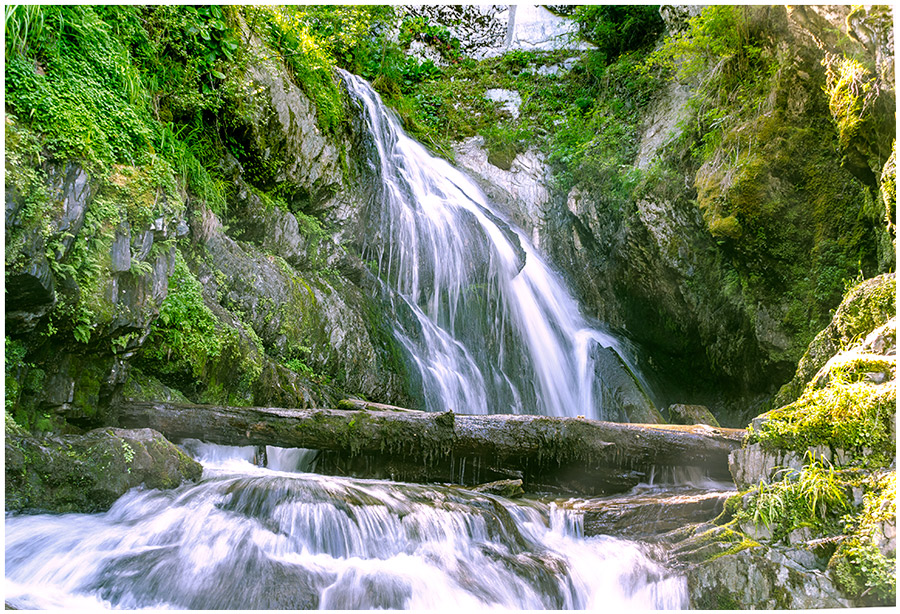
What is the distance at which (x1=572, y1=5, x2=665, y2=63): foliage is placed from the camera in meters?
13.0

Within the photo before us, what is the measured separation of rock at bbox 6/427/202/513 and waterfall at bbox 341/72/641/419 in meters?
4.29

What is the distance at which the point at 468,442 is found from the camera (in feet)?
16.6

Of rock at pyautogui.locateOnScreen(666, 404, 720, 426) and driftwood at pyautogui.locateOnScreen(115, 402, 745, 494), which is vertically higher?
rock at pyautogui.locateOnScreen(666, 404, 720, 426)

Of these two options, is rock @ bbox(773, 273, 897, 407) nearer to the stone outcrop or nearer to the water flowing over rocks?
the water flowing over rocks

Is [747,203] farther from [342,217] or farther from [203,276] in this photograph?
[203,276]

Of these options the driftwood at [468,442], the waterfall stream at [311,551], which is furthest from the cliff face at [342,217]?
the waterfall stream at [311,551]

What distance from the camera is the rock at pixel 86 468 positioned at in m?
3.51

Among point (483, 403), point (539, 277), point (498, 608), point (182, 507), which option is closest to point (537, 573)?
point (498, 608)

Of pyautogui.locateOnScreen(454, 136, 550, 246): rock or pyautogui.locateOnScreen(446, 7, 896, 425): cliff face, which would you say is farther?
A: pyautogui.locateOnScreen(454, 136, 550, 246): rock

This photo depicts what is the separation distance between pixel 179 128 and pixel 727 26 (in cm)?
819

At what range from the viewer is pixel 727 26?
827 cm

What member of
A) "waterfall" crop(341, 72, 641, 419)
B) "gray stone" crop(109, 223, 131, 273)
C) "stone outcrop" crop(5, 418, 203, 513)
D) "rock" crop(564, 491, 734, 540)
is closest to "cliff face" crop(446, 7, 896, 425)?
"waterfall" crop(341, 72, 641, 419)

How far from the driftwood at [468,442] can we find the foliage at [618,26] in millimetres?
11310

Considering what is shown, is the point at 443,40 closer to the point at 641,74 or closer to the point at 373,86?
the point at 373,86
